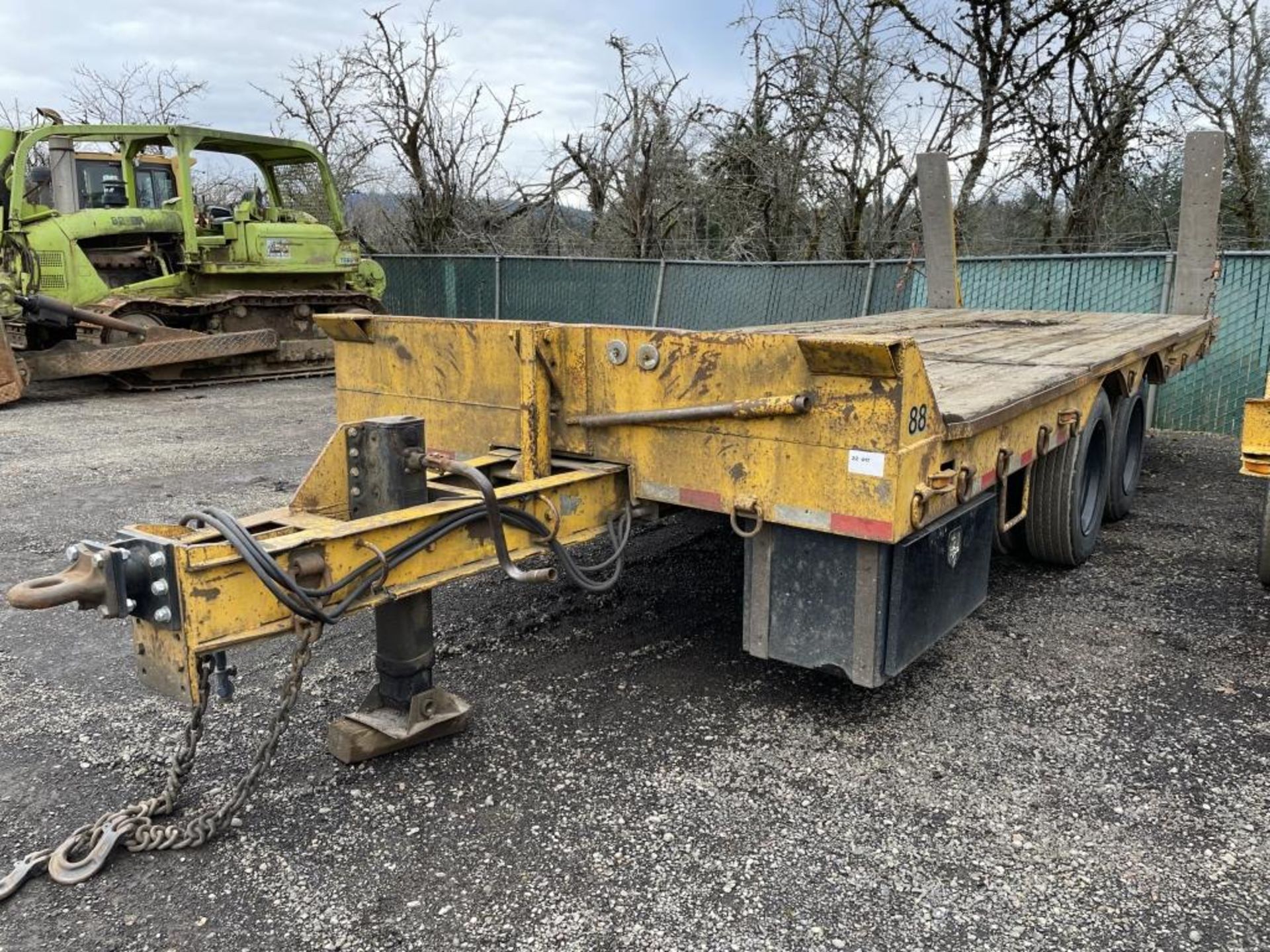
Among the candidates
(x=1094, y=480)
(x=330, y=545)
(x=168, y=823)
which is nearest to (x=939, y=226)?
(x=1094, y=480)

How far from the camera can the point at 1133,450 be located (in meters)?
6.76

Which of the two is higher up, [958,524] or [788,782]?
[958,524]

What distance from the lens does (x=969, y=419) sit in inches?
133

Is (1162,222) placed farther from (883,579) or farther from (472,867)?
(472,867)

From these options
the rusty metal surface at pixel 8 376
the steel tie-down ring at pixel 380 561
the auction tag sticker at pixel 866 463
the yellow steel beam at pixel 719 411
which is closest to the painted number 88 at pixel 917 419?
the yellow steel beam at pixel 719 411

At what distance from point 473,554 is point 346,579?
1.63ft

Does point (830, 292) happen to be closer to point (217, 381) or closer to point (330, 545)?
point (217, 381)

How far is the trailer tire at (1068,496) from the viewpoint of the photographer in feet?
16.5

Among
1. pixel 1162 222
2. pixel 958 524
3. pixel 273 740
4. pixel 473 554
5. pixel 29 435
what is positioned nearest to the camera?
pixel 273 740

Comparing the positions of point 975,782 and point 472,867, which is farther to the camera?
point 975,782

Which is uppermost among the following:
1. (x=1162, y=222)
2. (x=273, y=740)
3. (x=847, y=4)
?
(x=847, y=4)

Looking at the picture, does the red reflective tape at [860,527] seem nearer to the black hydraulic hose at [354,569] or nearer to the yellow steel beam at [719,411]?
the yellow steel beam at [719,411]

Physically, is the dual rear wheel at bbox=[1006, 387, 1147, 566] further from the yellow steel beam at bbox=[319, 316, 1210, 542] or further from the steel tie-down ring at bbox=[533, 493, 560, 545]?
the steel tie-down ring at bbox=[533, 493, 560, 545]

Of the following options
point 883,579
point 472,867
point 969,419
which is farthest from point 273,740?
point 969,419
